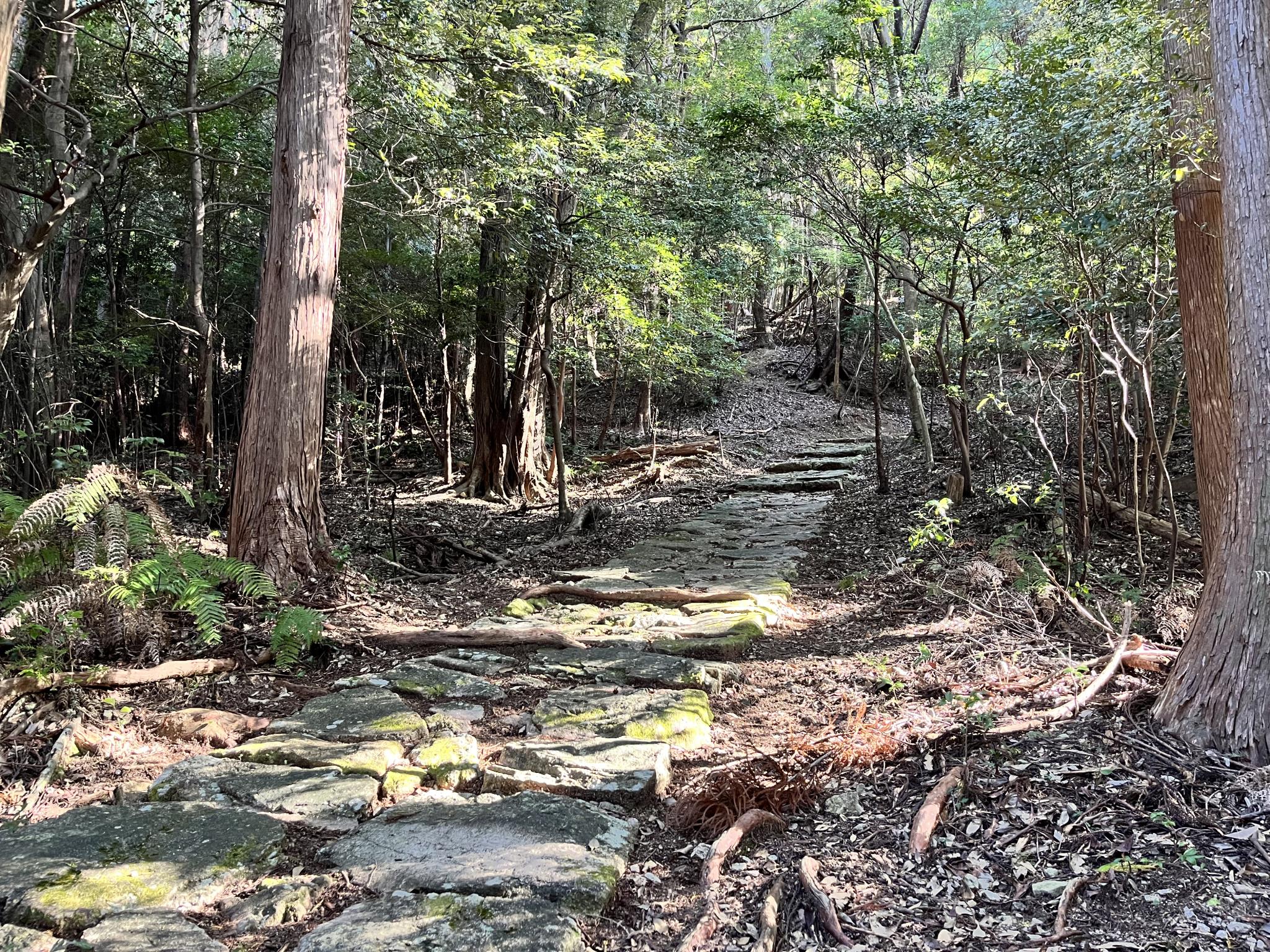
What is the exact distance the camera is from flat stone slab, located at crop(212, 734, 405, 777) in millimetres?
3299

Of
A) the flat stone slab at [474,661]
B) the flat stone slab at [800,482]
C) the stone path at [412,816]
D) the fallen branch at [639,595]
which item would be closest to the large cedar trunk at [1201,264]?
the stone path at [412,816]

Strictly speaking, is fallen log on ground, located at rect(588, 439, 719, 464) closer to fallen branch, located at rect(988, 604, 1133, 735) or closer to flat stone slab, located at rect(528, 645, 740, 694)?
flat stone slab, located at rect(528, 645, 740, 694)

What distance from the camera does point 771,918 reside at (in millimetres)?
2375

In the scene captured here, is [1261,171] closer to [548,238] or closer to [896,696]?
[896,696]

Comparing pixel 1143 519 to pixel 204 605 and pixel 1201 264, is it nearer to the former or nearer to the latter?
pixel 1201 264

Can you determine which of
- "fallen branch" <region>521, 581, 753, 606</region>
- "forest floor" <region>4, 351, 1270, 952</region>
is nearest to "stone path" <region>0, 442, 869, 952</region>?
"forest floor" <region>4, 351, 1270, 952</region>

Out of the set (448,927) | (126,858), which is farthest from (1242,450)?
(126,858)

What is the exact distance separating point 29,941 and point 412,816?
3.85 ft

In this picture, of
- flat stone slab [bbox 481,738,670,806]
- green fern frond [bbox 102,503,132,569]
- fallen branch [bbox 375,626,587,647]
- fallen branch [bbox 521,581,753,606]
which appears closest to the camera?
flat stone slab [bbox 481,738,670,806]

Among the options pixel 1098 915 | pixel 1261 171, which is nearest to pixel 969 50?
pixel 1261 171

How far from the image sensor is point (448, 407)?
1356 cm

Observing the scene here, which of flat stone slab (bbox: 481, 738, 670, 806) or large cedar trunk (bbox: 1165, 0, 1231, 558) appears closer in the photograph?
flat stone slab (bbox: 481, 738, 670, 806)

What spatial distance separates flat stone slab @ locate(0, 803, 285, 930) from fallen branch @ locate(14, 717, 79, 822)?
0.30 m

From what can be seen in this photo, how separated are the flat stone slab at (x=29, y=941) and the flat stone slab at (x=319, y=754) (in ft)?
4.04
